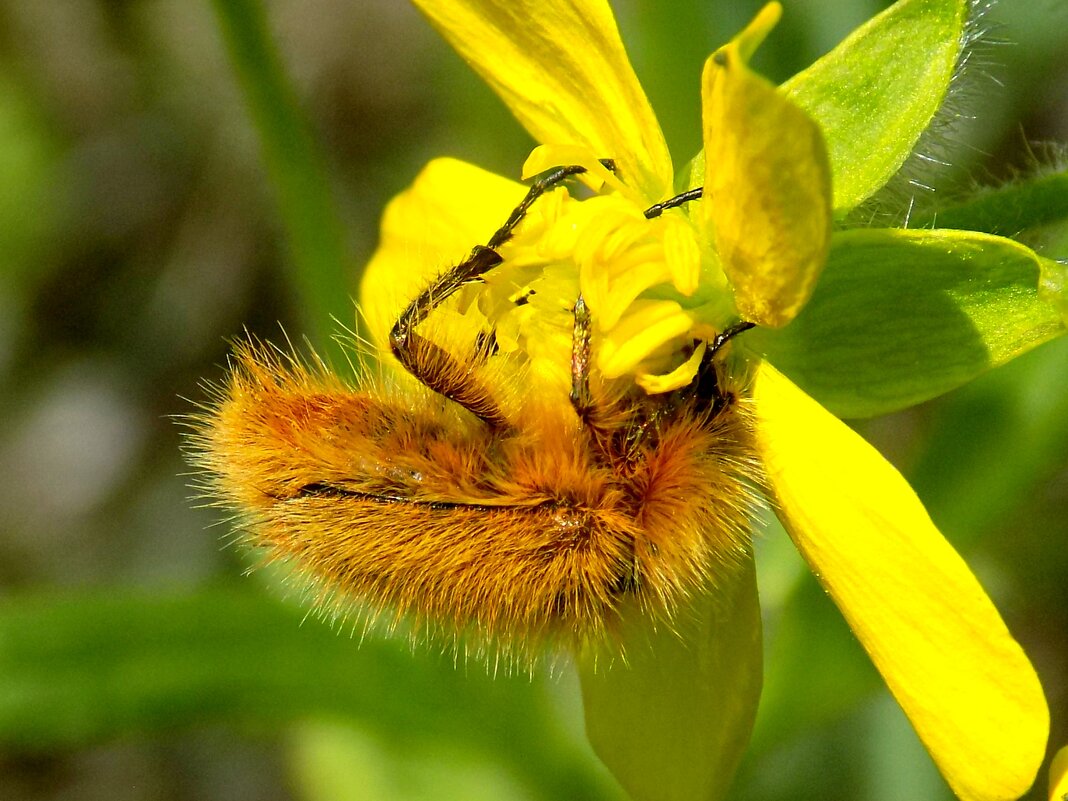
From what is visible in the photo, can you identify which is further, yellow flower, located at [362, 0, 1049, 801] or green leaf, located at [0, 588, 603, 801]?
green leaf, located at [0, 588, 603, 801]

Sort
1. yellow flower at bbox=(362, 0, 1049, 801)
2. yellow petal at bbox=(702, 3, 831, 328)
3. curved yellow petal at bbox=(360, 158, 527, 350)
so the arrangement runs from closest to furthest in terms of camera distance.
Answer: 1. yellow petal at bbox=(702, 3, 831, 328)
2. yellow flower at bbox=(362, 0, 1049, 801)
3. curved yellow petal at bbox=(360, 158, 527, 350)

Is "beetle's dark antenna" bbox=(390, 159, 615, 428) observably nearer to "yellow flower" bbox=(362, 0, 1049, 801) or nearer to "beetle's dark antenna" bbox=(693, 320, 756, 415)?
"yellow flower" bbox=(362, 0, 1049, 801)

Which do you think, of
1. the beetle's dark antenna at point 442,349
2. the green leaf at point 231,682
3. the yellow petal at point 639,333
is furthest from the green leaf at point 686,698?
the green leaf at point 231,682

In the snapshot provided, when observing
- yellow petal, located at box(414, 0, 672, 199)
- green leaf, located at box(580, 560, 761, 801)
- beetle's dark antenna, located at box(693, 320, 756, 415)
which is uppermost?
yellow petal, located at box(414, 0, 672, 199)

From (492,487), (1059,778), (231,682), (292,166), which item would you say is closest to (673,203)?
(492,487)

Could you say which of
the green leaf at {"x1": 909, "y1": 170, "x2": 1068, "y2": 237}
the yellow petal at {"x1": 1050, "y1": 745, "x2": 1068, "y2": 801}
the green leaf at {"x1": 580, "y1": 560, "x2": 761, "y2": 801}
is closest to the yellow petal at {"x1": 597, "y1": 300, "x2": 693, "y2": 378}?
the green leaf at {"x1": 580, "y1": 560, "x2": 761, "y2": 801}

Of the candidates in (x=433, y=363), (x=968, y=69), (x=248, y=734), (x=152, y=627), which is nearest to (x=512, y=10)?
(x=433, y=363)

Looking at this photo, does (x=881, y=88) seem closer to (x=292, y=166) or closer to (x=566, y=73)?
(x=566, y=73)

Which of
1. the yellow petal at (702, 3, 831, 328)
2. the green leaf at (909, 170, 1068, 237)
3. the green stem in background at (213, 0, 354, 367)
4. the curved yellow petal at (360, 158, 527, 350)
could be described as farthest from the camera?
the green stem in background at (213, 0, 354, 367)
